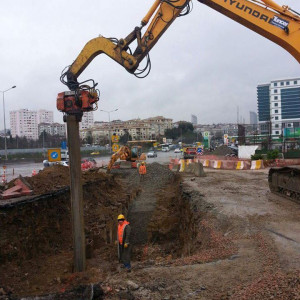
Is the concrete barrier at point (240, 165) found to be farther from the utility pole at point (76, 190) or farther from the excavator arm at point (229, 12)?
the utility pole at point (76, 190)

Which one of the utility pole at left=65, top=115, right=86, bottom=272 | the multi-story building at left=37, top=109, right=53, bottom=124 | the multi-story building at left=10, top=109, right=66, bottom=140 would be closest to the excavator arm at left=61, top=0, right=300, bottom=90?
the utility pole at left=65, top=115, right=86, bottom=272

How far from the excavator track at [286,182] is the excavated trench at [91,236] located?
3.12m

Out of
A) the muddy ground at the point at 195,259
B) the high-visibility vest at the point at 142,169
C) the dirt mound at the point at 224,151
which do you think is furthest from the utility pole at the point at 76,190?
the dirt mound at the point at 224,151

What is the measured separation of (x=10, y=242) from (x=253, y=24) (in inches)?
317

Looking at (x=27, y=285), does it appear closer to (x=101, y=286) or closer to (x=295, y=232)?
(x=101, y=286)

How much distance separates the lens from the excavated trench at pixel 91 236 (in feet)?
21.2

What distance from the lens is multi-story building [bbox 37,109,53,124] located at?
477ft

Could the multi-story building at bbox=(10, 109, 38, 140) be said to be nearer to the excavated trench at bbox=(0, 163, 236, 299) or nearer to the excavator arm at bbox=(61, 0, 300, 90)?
the excavated trench at bbox=(0, 163, 236, 299)

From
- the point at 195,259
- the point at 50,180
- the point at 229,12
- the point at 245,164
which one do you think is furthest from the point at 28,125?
the point at 195,259

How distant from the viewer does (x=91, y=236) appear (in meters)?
10.6

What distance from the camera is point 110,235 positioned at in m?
11.5

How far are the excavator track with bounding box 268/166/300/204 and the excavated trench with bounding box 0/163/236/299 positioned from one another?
10.2 ft

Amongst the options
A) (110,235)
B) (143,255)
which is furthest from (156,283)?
(110,235)

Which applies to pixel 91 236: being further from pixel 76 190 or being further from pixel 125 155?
pixel 125 155
